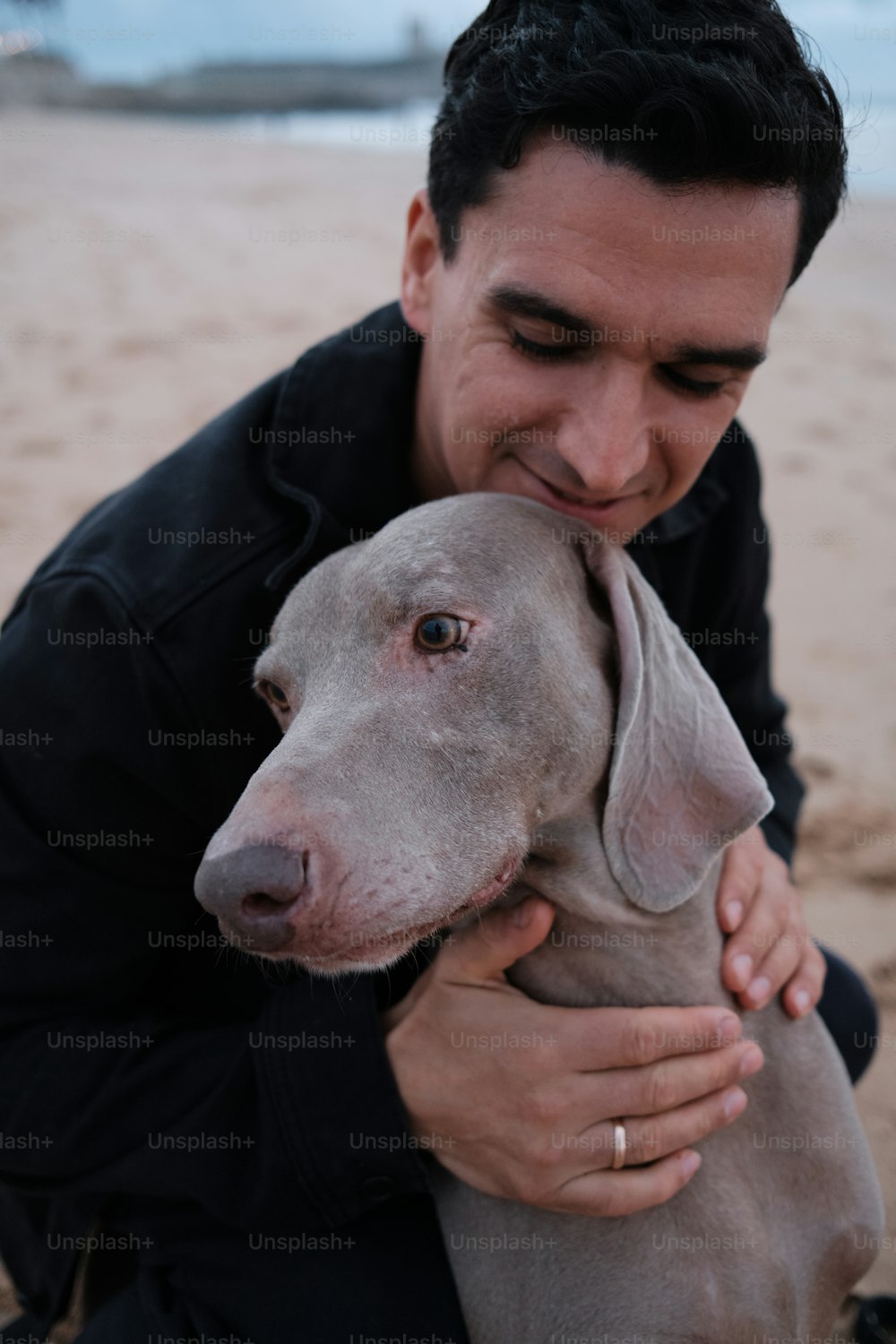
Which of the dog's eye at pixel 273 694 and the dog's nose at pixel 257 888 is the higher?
the dog's nose at pixel 257 888

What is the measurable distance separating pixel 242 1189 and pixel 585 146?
6.40 feet

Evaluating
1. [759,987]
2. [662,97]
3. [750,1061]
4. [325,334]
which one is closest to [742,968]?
[759,987]

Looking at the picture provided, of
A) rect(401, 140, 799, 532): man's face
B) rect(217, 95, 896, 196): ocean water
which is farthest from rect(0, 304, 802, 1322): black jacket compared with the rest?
rect(217, 95, 896, 196): ocean water

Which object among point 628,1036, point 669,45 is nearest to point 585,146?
point 669,45

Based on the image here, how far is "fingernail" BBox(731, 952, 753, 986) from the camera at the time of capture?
6.95ft

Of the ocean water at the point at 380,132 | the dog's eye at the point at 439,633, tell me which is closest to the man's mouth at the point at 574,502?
the dog's eye at the point at 439,633

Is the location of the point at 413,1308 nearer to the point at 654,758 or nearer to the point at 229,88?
the point at 654,758

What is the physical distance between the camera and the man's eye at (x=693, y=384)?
2.08 m

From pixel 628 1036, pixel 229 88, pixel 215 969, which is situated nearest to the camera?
pixel 628 1036

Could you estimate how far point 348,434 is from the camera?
2.36 meters

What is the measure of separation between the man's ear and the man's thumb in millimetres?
1201

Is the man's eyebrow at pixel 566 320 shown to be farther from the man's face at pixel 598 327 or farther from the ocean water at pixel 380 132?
the ocean water at pixel 380 132

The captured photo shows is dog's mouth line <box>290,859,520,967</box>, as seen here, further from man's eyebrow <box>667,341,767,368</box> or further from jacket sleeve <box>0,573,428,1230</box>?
man's eyebrow <box>667,341,767,368</box>

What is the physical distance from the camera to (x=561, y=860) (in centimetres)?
201
